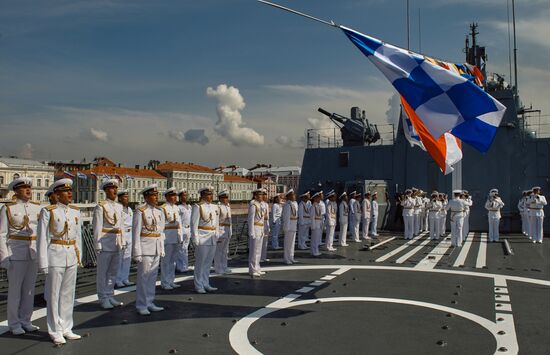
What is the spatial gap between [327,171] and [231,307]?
12396 mm

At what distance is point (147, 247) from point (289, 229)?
444cm

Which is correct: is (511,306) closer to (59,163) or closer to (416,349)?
(416,349)

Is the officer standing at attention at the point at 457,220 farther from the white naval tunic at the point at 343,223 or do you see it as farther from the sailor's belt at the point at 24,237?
the sailor's belt at the point at 24,237

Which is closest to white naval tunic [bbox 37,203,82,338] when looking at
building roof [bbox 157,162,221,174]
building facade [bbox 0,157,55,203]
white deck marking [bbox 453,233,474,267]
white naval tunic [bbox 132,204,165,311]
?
white naval tunic [bbox 132,204,165,311]

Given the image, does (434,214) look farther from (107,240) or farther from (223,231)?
(107,240)

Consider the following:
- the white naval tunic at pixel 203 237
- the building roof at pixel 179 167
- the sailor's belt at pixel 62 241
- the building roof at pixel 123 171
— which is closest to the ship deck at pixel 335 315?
the white naval tunic at pixel 203 237

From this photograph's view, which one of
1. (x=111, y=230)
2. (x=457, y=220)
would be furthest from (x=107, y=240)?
(x=457, y=220)

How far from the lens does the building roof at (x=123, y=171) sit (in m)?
82.9

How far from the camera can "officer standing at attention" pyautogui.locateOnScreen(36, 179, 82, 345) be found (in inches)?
183

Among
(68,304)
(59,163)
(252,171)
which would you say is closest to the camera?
(68,304)

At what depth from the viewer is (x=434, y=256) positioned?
10445 mm

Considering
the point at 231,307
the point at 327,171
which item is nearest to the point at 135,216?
the point at 231,307

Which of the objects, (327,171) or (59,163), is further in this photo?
(59,163)

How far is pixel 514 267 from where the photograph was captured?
→ 888cm
